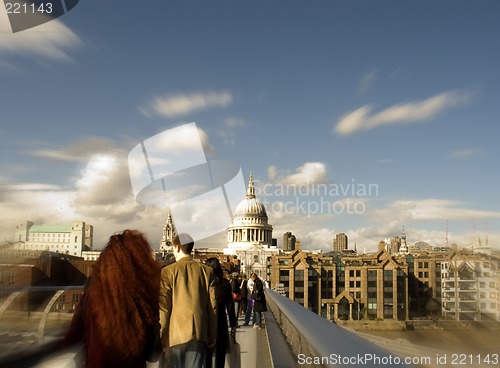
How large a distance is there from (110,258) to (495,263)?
218 centimetres

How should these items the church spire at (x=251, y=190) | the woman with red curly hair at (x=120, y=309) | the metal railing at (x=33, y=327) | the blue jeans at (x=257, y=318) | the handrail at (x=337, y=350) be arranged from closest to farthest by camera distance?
the handrail at (x=337, y=350) < the woman with red curly hair at (x=120, y=309) < the metal railing at (x=33, y=327) < the blue jeans at (x=257, y=318) < the church spire at (x=251, y=190)

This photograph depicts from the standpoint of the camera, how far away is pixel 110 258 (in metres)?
2.24

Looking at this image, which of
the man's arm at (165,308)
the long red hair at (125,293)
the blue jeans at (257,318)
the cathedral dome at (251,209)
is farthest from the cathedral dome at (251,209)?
the long red hair at (125,293)

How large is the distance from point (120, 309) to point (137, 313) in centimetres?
8

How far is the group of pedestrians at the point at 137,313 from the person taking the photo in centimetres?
213

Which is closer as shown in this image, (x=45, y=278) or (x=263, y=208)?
(x=45, y=278)

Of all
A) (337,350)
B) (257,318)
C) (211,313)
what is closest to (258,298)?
(257,318)

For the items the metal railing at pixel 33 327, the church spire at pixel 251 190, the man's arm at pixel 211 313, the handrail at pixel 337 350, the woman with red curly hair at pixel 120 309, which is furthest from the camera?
the church spire at pixel 251 190

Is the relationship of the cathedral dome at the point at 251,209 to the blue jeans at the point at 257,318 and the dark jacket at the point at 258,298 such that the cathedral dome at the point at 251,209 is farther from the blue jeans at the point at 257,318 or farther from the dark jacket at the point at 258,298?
the blue jeans at the point at 257,318

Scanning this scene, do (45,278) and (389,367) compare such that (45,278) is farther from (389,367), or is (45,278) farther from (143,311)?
(389,367)

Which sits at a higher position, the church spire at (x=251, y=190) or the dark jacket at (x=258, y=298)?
the church spire at (x=251, y=190)

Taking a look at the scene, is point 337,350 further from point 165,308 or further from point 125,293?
point 165,308

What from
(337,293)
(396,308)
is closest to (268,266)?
(337,293)

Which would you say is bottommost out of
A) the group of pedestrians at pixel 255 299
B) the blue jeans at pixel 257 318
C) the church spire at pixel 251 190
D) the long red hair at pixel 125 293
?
the blue jeans at pixel 257 318
